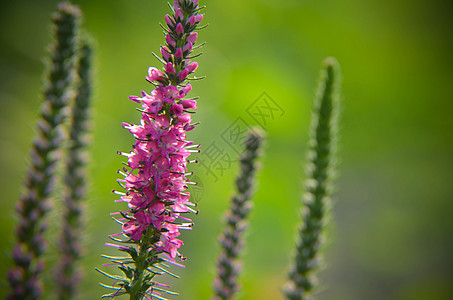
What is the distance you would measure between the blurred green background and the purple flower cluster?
2.09 m

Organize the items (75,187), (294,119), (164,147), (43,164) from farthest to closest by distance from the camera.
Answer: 1. (294,119)
2. (75,187)
3. (43,164)
4. (164,147)

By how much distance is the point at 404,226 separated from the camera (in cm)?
452

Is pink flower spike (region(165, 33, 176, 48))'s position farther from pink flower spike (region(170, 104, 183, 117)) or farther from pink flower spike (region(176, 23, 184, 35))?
pink flower spike (region(170, 104, 183, 117))

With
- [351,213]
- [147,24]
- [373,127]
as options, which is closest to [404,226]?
[351,213]

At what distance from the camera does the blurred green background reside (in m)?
3.49

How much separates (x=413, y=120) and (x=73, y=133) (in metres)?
4.89

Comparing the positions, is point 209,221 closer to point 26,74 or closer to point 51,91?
point 51,91

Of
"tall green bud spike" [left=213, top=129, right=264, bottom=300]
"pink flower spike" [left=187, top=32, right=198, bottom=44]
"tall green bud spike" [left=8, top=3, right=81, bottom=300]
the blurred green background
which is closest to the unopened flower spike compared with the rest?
"pink flower spike" [left=187, top=32, right=198, bottom=44]

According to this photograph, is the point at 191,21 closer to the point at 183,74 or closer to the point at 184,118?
the point at 183,74

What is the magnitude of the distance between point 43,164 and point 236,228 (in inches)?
35.1

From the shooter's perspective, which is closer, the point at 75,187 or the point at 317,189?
the point at 317,189

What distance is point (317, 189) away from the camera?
1611 millimetres

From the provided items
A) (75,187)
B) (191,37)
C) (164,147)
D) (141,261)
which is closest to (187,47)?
(191,37)

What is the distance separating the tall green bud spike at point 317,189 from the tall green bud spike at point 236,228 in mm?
259
